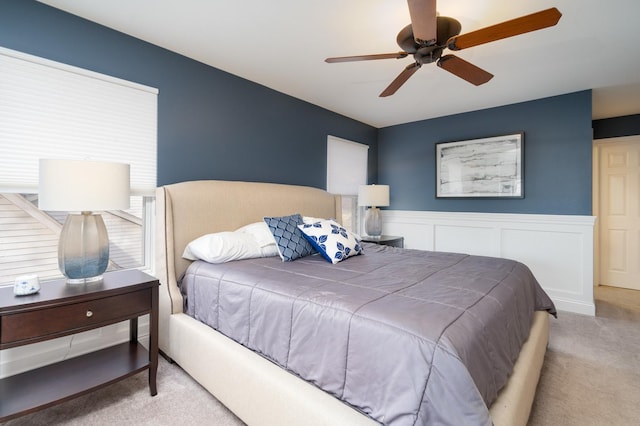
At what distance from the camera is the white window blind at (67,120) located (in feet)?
6.07

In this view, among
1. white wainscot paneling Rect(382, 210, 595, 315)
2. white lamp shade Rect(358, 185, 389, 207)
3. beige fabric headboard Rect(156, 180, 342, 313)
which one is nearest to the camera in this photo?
beige fabric headboard Rect(156, 180, 342, 313)

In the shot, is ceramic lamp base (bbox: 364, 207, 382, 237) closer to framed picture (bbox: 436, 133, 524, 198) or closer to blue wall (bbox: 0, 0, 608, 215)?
blue wall (bbox: 0, 0, 608, 215)

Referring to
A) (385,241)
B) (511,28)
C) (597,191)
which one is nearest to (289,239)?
(385,241)

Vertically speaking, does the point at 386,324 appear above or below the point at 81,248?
below

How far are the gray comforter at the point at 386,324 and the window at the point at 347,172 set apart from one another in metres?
2.30

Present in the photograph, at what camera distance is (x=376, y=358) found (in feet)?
3.64

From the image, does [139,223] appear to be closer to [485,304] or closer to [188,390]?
[188,390]

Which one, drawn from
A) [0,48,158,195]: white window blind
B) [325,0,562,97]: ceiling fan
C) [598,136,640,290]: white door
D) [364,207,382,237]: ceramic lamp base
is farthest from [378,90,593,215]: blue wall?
[0,48,158,195]: white window blind

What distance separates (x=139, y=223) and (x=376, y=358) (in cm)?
223

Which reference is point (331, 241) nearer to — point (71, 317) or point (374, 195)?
point (71, 317)

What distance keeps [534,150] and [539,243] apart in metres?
1.14

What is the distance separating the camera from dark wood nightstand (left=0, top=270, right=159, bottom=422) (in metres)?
1.41

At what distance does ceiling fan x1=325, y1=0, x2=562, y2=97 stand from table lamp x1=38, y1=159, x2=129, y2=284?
1.60 m

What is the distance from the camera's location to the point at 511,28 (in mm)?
1529
